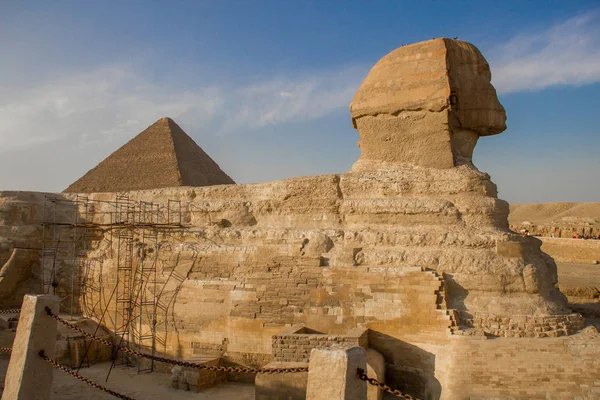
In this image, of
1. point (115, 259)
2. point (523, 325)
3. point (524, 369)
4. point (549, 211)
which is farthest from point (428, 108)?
point (549, 211)

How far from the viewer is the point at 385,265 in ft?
28.5

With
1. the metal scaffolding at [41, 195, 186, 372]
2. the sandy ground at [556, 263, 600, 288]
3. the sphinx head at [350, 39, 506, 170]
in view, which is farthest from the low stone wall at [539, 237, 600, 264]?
the metal scaffolding at [41, 195, 186, 372]

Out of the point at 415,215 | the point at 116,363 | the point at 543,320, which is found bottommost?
the point at 116,363

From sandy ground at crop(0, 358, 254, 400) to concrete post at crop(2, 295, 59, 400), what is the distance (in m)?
2.84

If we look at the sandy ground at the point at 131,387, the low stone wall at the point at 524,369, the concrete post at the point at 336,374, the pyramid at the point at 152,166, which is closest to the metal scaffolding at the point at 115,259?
the sandy ground at the point at 131,387

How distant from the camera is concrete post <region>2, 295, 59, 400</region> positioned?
5836 millimetres

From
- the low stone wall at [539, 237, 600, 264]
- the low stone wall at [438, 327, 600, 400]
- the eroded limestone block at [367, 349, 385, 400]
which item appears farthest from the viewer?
the low stone wall at [539, 237, 600, 264]

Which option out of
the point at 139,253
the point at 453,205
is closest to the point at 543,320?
the point at 453,205

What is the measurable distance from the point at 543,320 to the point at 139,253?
25.9 feet

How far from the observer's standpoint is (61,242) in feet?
42.2

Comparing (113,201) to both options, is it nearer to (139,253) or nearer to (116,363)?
(139,253)

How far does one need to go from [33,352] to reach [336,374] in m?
3.74

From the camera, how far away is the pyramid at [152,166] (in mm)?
19516

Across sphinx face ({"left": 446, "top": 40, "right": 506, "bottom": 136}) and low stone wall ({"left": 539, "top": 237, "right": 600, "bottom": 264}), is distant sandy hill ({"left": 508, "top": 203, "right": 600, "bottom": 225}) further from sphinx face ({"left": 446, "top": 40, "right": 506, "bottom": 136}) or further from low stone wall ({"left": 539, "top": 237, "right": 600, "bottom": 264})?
sphinx face ({"left": 446, "top": 40, "right": 506, "bottom": 136})
